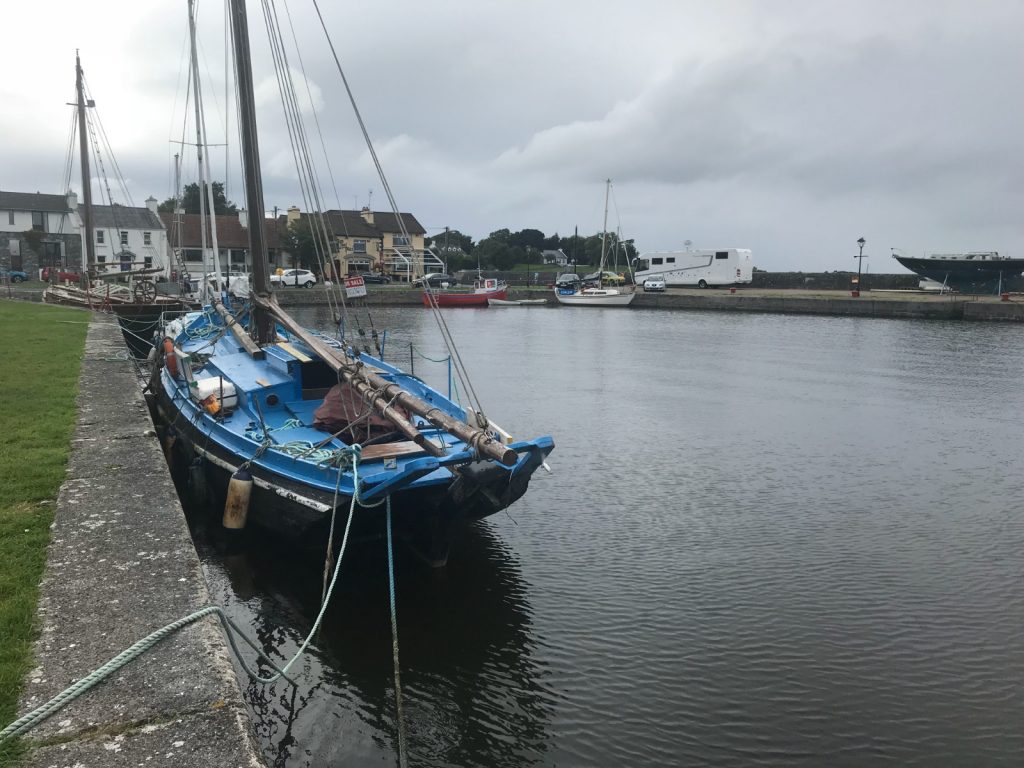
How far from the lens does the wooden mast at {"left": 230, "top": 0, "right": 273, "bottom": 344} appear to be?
14.0 m

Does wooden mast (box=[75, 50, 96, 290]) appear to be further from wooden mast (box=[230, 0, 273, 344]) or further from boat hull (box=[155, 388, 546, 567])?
boat hull (box=[155, 388, 546, 567])

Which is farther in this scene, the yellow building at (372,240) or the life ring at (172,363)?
the yellow building at (372,240)

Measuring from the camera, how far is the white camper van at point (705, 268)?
72438 millimetres

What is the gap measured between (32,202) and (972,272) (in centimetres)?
8577

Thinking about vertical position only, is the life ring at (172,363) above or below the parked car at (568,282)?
below

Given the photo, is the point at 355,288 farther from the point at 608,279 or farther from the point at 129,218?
the point at 129,218

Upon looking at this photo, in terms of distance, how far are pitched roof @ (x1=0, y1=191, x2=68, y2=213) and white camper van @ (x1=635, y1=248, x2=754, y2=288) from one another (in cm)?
5831

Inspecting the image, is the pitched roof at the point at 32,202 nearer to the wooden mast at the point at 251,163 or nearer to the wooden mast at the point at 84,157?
the wooden mast at the point at 84,157

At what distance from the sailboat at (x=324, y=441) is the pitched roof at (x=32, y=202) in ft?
232

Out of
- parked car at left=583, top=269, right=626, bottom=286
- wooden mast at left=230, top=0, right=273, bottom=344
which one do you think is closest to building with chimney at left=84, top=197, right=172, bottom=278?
parked car at left=583, top=269, right=626, bottom=286

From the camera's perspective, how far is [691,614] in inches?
366

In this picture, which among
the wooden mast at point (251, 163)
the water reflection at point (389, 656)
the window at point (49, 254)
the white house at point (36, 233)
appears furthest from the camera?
the window at point (49, 254)

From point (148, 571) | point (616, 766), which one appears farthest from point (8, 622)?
point (616, 766)

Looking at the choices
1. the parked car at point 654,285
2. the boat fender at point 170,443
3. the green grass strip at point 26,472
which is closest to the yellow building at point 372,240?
the parked car at point 654,285
